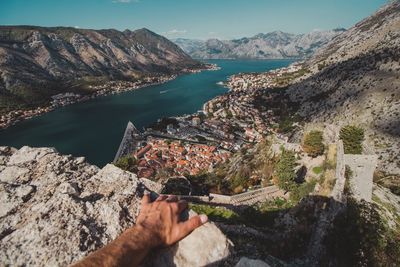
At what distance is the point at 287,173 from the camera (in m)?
19.9

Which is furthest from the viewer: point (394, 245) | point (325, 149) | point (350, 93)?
point (350, 93)

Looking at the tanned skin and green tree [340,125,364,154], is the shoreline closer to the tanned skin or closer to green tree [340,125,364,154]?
green tree [340,125,364,154]

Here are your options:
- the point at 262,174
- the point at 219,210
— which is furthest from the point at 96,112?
the point at 219,210

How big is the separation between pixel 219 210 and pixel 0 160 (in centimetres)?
1021

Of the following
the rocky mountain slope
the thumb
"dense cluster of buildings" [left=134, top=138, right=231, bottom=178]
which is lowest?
"dense cluster of buildings" [left=134, top=138, right=231, bottom=178]

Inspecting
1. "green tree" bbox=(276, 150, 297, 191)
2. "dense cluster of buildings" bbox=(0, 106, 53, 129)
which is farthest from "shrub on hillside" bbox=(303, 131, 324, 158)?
"dense cluster of buildings" bbox=(0, 106, 53, 129)

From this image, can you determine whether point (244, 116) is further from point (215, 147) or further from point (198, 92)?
point (198, 92)

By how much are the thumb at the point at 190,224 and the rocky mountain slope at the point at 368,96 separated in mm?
A: 38938

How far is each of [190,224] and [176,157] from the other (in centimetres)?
5835

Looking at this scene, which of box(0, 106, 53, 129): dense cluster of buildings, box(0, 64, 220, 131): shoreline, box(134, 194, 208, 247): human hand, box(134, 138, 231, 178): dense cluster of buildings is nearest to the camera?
box(134, 194, 208, 247): human hand

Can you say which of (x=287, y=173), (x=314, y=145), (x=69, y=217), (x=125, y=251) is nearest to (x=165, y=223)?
(x=125, y=251)

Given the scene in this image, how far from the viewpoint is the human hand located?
13.5ft

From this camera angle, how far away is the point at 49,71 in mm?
183750

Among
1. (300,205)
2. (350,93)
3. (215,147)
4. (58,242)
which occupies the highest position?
(58,242)
